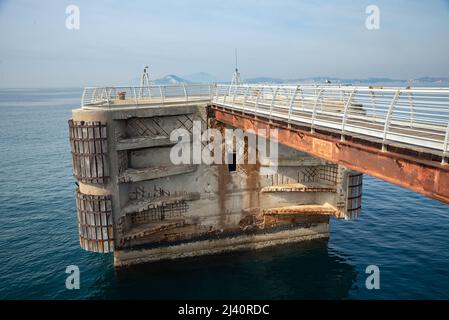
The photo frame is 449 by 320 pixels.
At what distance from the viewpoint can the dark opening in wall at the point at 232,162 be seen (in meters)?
24.4

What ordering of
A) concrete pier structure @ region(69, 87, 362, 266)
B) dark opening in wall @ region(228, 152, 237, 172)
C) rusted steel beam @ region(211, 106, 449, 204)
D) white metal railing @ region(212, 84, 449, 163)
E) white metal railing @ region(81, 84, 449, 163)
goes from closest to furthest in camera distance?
1. rusted steel beam @ region(211, 106, 449, 204)
2. white metal railing @ region(212, 84, 449, 163)
3. white metal railing @ region(81, 84, 449, 163)
4. concrete pier structure @ region(69, 87, 362, 266)
5. dark opening in wall @ region(228, 152, 237, 172)

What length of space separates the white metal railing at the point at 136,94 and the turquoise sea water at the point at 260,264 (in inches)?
434

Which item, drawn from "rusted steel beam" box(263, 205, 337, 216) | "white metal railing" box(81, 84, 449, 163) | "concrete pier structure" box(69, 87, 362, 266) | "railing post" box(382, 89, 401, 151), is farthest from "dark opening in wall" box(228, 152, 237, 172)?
"railing post" box(382, 89, 401, 151)

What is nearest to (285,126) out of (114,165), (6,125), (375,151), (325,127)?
(325,127)

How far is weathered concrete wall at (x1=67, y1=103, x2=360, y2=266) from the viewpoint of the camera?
21125 millimetres

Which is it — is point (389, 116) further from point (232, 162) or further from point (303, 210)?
point (303, 210)

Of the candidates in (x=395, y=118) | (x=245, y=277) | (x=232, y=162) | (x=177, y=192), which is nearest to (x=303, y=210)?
(x=232, y=162)

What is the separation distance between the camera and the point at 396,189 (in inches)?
1565

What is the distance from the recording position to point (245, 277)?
2219cm

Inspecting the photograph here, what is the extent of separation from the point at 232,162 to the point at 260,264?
729cm

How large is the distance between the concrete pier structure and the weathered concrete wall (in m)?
0.06

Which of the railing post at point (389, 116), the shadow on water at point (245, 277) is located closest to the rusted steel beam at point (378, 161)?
the railing post at point (389, 116)

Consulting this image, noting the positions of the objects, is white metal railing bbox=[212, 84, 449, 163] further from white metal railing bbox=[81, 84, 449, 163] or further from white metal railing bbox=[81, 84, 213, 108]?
white metal railing bbox=[81, 84, 213, 108]
